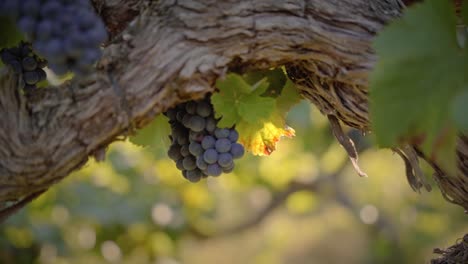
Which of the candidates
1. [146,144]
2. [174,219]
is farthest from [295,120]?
[146,144]

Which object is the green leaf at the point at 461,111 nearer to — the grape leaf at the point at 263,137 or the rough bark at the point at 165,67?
the rough bark at the point at 165,67

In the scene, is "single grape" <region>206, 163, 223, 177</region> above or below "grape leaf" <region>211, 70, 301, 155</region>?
below

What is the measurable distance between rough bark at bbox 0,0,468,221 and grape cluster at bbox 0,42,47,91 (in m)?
0.03

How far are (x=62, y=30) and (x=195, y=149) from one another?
8.0 inches

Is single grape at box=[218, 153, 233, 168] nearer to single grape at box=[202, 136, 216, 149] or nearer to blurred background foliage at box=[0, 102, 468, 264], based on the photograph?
single grape at box=[202, 136, 216, 149]

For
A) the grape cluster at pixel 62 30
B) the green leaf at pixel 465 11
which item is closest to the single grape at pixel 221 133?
the grape cluster at pixel 62 30

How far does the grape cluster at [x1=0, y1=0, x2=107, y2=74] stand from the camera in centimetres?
70

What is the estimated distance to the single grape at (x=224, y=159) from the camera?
32.1 inches

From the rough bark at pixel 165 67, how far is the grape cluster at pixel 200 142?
0.07 m

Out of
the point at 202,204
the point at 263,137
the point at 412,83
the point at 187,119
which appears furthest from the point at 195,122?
the point at 202,204

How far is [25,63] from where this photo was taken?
0.79 metres

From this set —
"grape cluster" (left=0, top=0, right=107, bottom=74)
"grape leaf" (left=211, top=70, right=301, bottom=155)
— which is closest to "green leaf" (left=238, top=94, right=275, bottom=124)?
"grape leaf" (left=211, top=70, right=301, bottom=155)

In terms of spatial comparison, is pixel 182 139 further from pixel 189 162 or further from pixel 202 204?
pixel 202 204

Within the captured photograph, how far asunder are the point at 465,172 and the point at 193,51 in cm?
31
